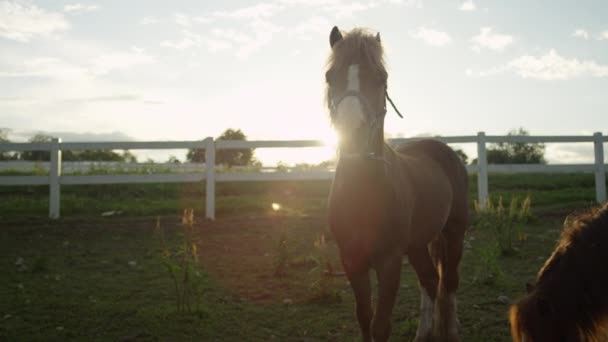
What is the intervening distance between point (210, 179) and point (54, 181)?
10.7 feet

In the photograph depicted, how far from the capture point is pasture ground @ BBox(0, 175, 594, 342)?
4.40 metres

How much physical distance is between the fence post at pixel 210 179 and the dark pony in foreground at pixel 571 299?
864cm

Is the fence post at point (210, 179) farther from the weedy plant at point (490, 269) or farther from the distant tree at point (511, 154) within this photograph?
the distant tree at point (511, 154)

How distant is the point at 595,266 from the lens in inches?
79.3

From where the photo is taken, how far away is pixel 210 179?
413 inches

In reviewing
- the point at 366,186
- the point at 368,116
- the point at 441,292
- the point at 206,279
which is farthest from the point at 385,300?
the point at 206,279

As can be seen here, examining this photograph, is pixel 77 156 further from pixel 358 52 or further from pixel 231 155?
pixel 358 52

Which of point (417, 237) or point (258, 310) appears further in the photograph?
point (258, 310)

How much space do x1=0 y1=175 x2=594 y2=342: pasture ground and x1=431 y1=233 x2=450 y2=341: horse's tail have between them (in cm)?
31

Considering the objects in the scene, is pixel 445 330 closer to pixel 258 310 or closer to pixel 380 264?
pixel 380 264

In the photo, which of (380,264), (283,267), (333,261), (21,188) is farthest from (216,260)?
(21,188)

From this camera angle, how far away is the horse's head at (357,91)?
9.51 ft

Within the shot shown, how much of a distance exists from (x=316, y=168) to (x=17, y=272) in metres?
6.92

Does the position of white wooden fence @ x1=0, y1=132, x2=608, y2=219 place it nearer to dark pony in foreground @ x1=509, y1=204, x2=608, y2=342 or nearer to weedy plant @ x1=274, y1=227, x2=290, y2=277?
weedy plant @ x1=274, y1=227, x2=290, y2=277
